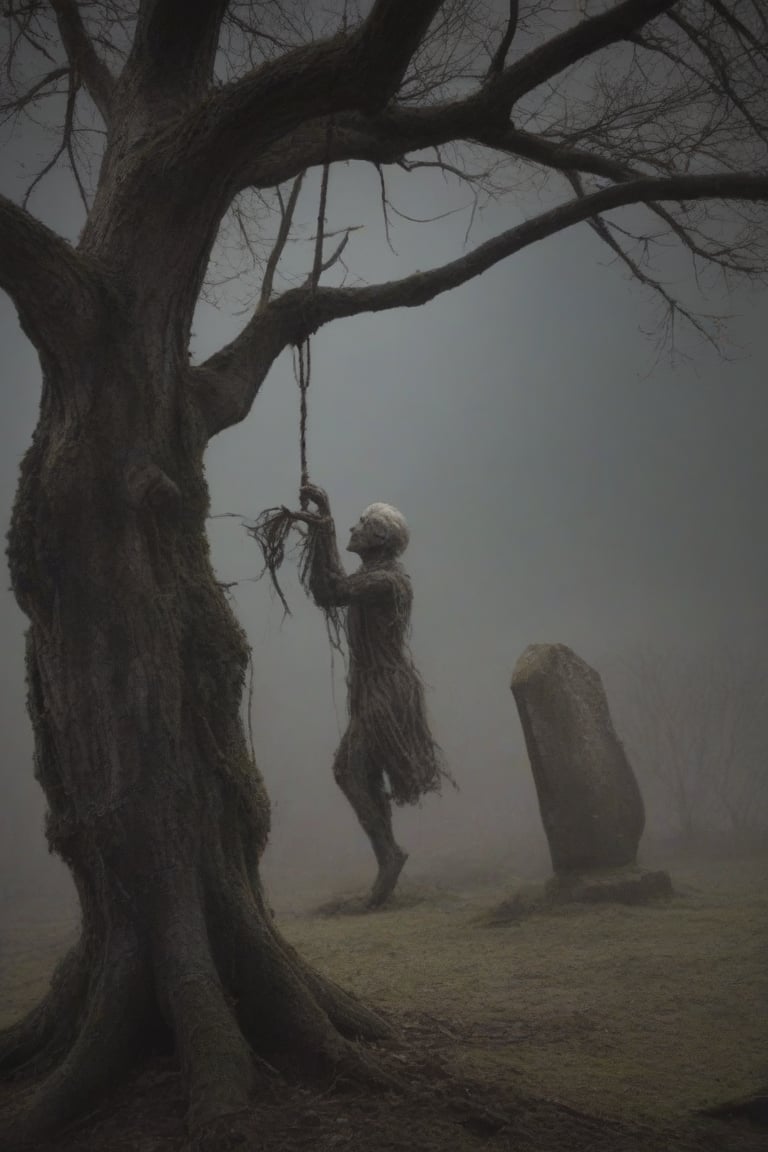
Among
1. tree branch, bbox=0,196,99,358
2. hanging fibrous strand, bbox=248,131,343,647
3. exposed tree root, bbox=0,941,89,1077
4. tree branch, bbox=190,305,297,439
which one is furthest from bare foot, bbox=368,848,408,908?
tree branch, bbox=0,196,99,358

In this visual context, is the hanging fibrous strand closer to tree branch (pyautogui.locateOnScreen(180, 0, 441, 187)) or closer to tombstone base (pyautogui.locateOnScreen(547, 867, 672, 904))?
tree branch (pyautogui.locateOnScreen(180, 0, 441, 187))

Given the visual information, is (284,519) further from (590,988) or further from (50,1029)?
(590,988)

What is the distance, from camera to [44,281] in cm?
240

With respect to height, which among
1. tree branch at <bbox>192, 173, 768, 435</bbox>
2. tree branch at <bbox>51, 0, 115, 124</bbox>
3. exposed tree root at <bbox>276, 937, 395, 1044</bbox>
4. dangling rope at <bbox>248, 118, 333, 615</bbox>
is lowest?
exposed tree root at <bbox>276, 937, 395, 1044</bbox>

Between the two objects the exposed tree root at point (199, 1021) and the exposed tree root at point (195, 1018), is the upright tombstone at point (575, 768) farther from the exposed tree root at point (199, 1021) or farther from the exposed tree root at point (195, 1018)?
the exposed tree root at point (199, 1021)

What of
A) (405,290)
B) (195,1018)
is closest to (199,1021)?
(195,1018)

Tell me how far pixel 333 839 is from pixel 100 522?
1145cm

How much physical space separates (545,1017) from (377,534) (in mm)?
3466

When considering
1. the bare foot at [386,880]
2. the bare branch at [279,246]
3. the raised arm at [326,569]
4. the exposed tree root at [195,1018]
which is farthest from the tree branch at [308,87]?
the bare foot at [386,880]

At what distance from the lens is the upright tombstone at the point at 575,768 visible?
533 cm

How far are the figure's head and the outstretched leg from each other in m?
1.40

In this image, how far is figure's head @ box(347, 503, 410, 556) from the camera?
566cm

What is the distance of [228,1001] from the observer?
2361 millimetres

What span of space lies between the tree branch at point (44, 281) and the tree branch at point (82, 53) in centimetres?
212
